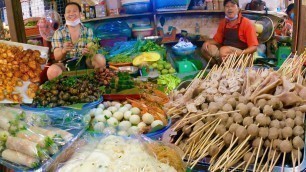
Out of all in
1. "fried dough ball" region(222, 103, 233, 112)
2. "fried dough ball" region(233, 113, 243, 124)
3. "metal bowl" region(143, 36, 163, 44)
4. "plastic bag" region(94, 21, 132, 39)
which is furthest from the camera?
"plastic bag" region(94, 21, 132, 39)

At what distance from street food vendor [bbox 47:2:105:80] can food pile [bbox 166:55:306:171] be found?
92.6 inches

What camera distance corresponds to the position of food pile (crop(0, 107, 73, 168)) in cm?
201

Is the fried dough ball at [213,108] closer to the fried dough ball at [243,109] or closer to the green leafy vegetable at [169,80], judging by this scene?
the fried dough ball at [243,109]

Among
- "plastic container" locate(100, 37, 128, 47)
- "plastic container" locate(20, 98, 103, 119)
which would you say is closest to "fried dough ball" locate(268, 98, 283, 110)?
"plastic container" locate(20, 98, 103, 119)

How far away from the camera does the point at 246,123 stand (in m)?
2.12

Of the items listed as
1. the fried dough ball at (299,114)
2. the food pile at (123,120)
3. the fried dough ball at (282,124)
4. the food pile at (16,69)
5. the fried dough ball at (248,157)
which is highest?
the food pile at (16,69)

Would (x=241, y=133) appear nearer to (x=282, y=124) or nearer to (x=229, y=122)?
(x=229, y=122)

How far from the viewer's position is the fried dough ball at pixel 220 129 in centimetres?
218

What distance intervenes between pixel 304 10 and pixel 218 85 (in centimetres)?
193

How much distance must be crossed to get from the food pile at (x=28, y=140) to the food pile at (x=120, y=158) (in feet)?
0.54

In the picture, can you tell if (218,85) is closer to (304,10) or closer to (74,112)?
(74,112)

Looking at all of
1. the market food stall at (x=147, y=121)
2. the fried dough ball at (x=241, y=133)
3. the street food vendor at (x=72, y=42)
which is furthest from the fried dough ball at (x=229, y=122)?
the street food vendor at (x=72, y=42)

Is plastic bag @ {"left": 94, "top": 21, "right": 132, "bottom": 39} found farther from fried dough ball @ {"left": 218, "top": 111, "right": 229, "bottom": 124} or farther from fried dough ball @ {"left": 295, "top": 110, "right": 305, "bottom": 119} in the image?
fried dough ball @ {"left": 295, "top": 110, "right": 305, "bottom": 119}

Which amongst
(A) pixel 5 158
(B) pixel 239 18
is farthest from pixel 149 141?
(B) pixel 239 18
